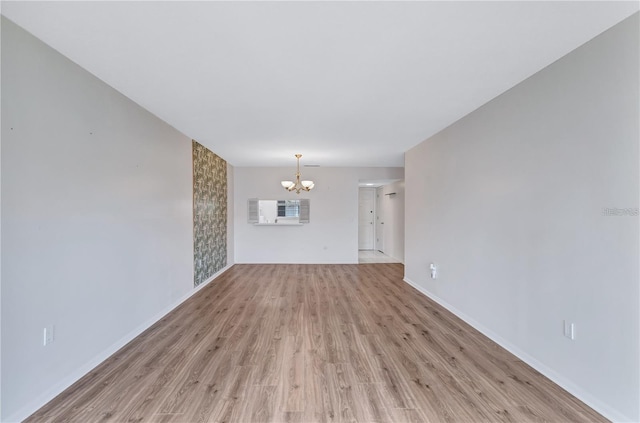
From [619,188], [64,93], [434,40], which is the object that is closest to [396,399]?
[619,188]

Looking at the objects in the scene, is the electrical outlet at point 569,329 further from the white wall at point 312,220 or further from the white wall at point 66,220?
the white wall at point 312,220

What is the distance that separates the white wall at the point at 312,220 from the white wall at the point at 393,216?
0.71 meters

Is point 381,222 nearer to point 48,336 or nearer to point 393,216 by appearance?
point 393,216

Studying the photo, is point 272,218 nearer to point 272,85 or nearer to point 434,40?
point 272,85

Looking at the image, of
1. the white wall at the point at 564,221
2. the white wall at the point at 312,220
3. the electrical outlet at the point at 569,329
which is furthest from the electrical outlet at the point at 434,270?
the white wall at the point at 312,220

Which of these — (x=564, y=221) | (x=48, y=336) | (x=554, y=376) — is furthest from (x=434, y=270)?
(x=48, y=336)

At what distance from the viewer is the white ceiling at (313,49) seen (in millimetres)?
1511

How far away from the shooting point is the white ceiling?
151cm

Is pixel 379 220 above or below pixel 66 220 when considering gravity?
below

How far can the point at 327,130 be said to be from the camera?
11.9 ft

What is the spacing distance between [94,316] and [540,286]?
365cm

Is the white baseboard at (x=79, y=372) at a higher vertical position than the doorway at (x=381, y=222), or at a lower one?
lower

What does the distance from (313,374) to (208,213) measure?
12.0 ft

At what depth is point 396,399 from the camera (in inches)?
73.8
